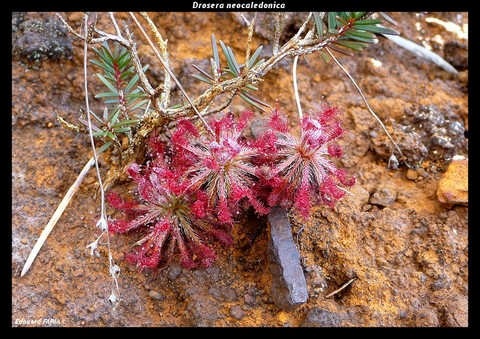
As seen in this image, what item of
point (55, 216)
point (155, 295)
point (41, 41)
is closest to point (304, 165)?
point (155, 295)

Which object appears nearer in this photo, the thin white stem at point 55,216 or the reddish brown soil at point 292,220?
the reddish brown soil at point 292,220

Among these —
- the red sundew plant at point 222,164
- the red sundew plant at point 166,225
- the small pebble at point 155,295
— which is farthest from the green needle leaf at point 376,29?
the small pebble at point 155,295

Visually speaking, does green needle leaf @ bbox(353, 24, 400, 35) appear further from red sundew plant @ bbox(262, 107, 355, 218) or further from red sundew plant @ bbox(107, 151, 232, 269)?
red sundew plant @ bbox(107, 151, 232, 269)

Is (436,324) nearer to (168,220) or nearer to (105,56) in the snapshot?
(168,220)

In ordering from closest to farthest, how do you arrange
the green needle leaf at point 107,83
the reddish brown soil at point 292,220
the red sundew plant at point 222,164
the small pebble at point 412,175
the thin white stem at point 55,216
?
the red sundew plant at point 222,164
the reddish brown soil at point 292,220
the thin white stem at point 55,216
the green needle leaf at point 107,83
the small pebble at point 412,175

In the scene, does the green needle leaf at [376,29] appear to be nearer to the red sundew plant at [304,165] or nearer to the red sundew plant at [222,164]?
the red sundew plant at [304,165]

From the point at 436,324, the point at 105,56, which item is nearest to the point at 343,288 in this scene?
the point at 436,324
